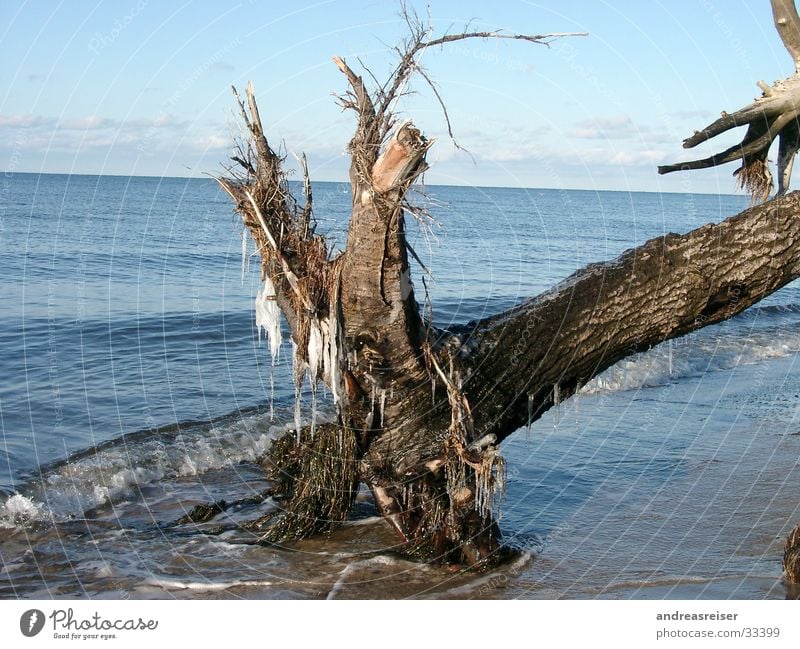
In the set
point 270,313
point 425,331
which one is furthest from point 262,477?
point 425,331

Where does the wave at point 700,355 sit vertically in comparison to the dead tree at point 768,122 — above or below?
below

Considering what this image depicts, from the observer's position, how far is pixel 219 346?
15.0m

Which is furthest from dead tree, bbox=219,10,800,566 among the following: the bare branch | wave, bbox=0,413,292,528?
wave, bbox=0,413,292,528

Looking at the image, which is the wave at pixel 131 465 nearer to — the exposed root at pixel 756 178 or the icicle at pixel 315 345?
the icicle at pixel 315 345

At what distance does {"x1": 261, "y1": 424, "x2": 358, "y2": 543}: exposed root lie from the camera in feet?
20.6

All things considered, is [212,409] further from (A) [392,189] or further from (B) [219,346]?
(A) [392,189]

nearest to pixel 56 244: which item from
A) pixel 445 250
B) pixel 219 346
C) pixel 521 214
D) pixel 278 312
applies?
pixel 445 250

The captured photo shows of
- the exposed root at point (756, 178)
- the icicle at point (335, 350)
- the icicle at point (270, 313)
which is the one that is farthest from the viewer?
the exposed root at point (756, 178)

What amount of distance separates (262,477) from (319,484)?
8.49ft

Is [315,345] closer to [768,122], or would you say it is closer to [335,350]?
[335,350]
